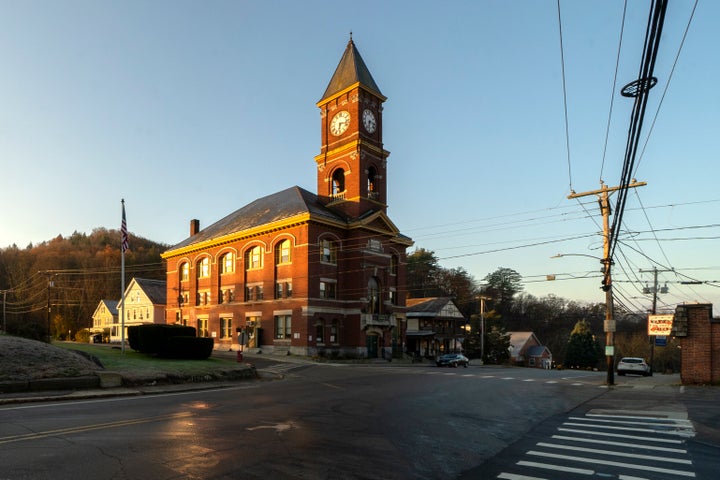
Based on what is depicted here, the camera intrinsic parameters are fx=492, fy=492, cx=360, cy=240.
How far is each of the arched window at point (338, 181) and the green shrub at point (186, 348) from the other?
23.7m

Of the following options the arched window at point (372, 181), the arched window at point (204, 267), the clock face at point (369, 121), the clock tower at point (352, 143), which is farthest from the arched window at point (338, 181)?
the arched window at point (204, 267)

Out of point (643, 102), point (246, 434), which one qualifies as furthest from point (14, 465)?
point (643, 102)

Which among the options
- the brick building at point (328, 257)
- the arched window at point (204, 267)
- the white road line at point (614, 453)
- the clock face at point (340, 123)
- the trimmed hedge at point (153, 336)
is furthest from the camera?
the arched window at point (204, 267)

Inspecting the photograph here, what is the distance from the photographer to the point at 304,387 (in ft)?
67.8

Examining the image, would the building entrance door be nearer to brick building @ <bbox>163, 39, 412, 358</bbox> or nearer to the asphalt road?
brick building @ <bbox>163, 39, 412, 358</bbox>

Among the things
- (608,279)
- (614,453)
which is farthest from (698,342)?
(614,453)

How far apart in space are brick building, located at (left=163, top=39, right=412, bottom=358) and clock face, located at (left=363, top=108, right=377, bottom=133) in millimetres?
101

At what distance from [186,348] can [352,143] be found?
25.8m

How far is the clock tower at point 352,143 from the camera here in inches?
1891

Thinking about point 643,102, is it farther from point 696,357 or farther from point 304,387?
point 696,357

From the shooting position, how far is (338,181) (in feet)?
169

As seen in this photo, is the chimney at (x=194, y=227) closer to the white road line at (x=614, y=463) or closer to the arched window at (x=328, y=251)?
the arched window at (x=328, y=251)

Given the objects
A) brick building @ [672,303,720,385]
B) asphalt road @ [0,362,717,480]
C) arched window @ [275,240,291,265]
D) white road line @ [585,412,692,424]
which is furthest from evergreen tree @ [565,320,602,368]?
white road line @ [585,412,692,424]

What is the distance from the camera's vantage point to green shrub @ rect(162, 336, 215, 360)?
2980cm
